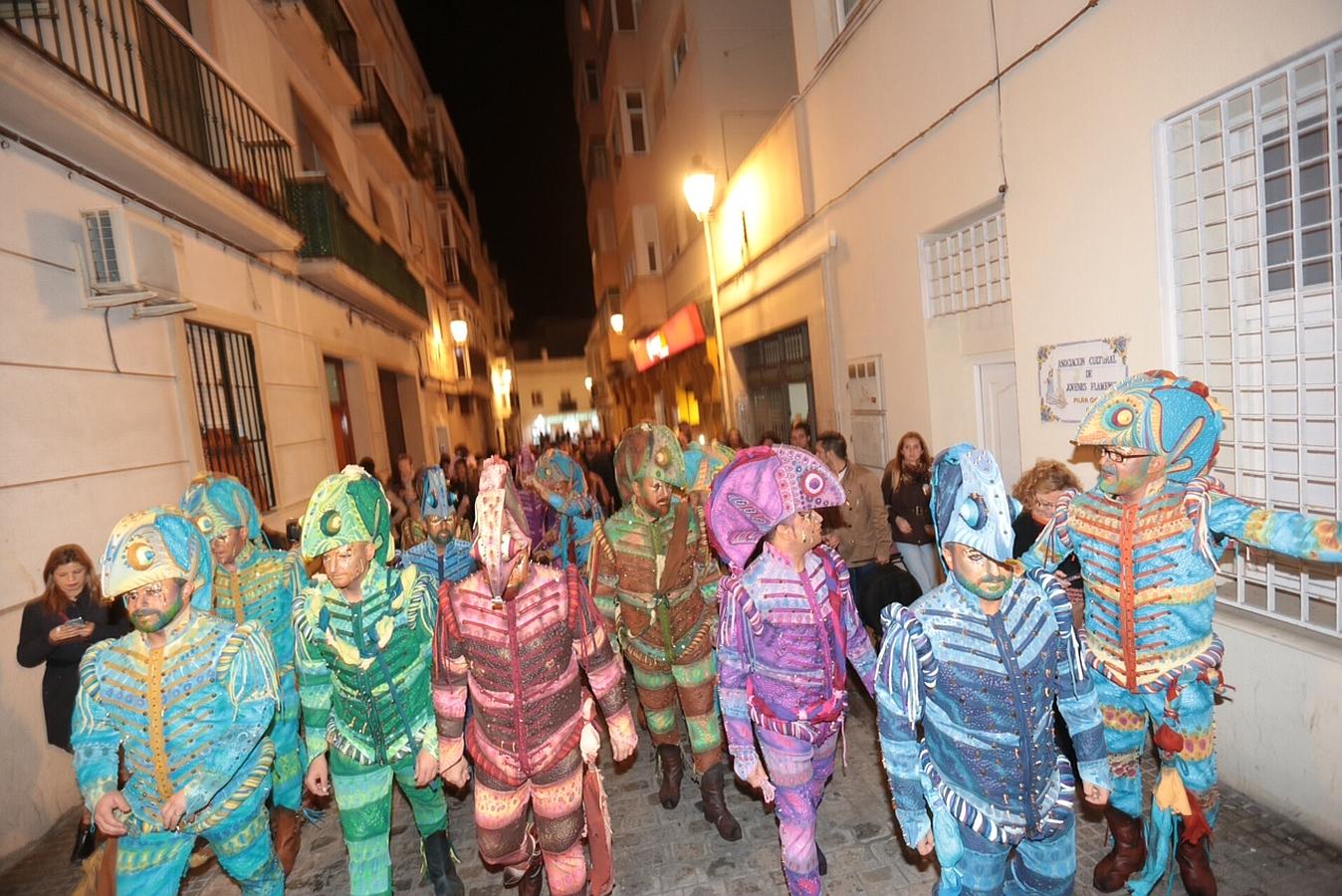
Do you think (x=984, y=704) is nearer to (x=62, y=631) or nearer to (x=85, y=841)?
(x=85, y=841)

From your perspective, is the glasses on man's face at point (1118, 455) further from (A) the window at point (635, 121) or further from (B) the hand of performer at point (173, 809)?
(A) the window at point (635, 121)

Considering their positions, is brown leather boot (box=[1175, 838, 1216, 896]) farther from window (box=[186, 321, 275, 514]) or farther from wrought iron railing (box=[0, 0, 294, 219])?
window (box=[186, 321, 275, 514])

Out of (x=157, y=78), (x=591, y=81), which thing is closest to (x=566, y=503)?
(x=157, y=78)

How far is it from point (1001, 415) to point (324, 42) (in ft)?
40.7

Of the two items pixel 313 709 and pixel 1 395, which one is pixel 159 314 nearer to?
pixel 1 395

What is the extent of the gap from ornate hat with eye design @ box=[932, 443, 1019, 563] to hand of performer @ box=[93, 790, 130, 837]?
3.32 meters

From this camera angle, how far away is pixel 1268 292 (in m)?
3.64

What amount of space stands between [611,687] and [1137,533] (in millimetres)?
2486

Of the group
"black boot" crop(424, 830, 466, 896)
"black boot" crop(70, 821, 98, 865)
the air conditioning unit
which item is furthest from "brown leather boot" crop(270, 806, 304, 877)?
the air conditioning unit

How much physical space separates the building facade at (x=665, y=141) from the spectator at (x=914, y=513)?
6141 mm

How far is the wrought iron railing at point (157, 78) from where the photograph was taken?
18.1 ft

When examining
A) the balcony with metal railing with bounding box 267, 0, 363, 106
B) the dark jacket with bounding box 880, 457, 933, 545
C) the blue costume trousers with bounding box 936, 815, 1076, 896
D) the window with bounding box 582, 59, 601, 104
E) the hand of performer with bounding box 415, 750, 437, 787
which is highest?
the window with bounding box 582, 59, 601, 104

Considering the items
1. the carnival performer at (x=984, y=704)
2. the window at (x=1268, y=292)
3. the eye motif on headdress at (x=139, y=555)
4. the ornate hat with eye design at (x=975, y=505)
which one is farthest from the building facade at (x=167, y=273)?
the window at (x=1268, y=292)

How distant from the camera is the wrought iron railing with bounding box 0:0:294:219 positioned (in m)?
5.51
